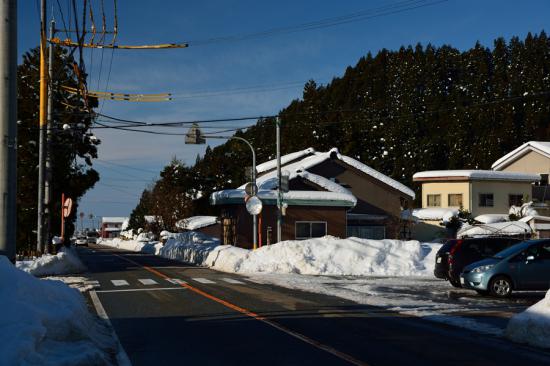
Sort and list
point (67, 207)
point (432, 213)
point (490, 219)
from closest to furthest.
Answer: point (67, 207), point (490, 219), point (432, 213)

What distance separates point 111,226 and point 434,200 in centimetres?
14378

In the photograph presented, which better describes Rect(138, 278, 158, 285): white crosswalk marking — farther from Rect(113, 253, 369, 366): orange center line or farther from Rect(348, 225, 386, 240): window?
Rect(348, 225, 386, 240): window

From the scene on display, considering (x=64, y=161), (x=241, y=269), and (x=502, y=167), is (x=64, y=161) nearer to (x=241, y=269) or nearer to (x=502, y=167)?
(x=241, y=269)

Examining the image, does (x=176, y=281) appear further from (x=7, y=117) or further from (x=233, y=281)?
(x=7, y=117)

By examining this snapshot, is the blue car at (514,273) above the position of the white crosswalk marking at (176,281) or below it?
above

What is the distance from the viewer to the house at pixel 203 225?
66.0 meters

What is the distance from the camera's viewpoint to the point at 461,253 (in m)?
21.0

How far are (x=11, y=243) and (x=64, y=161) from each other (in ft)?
106

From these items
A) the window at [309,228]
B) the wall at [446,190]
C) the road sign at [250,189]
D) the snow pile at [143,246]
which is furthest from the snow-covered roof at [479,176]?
the road sign at [250,189]

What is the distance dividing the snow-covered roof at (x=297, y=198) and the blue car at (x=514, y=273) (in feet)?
69.0

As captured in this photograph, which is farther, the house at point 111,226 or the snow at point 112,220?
the snow at point 112,220

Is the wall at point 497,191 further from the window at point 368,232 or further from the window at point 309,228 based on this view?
the window at point 309,228

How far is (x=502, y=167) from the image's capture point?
59531mm

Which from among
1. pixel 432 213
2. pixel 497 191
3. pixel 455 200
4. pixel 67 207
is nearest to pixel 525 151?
pixel 497 191
